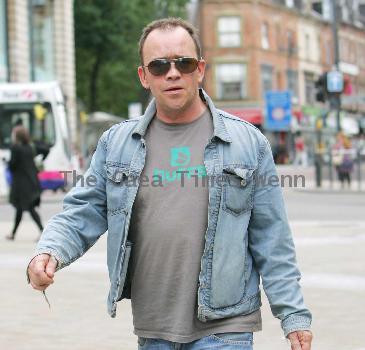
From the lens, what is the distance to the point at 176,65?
12.7 ft

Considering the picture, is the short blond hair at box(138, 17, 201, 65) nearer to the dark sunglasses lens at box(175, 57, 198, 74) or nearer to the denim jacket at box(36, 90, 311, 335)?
the dark sunglasses lens at box(175, 57, 198, 74)

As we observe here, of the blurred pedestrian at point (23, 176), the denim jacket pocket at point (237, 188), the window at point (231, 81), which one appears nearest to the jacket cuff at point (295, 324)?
the denim jacket pocket at point (237, 188)

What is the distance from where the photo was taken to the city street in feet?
24.7

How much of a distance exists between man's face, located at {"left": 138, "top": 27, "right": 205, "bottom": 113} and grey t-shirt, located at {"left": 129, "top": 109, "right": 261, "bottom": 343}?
0.11m

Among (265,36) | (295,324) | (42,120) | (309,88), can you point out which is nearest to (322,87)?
(42,120)

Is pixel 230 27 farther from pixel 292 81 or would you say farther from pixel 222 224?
pixel 222 224

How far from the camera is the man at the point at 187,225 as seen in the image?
3.80 metres

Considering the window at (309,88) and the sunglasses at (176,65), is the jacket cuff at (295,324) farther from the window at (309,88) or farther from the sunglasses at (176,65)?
the window at (309,88)

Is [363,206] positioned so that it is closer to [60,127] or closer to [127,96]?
[60,127]

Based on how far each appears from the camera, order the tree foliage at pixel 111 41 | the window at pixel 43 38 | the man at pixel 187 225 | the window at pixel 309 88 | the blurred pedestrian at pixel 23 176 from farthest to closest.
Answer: the window at pixel 309 88
the tree foliage at pixel 111 41
the window at pixel 43 38
the blurred pedestrian at pixel 23 176
the man at pixel 187 225

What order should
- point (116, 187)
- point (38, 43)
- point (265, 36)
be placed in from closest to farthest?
point (116, 187) → point (38, 43) → point (265, 36)

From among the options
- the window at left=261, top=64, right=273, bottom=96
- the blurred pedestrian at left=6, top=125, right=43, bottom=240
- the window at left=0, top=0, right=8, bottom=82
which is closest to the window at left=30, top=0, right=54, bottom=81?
the window at left=0, top=0, right=8, bottom=82

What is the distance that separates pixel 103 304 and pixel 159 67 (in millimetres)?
5612

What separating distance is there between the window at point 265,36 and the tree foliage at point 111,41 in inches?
271
